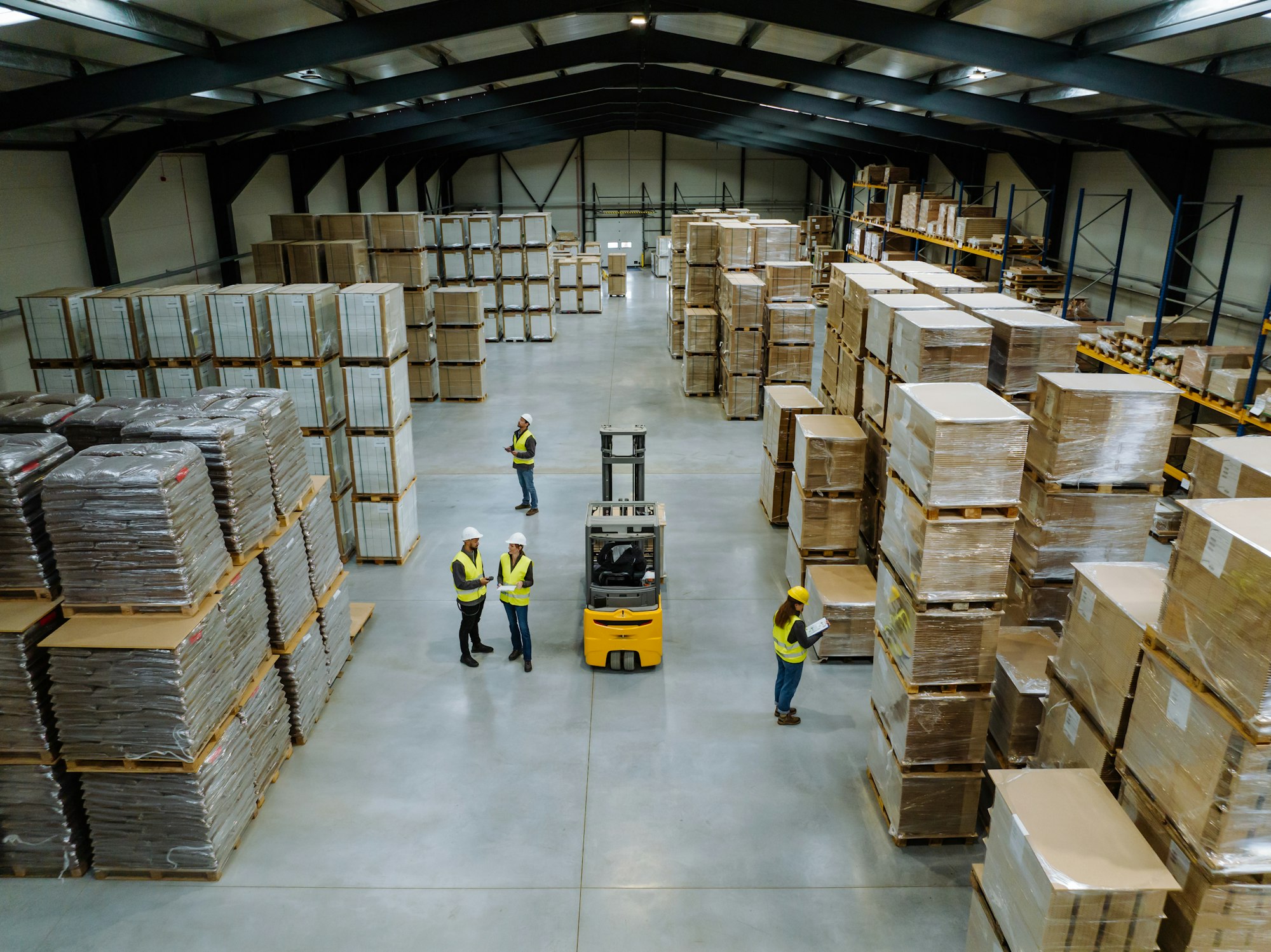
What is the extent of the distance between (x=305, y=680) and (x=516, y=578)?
1.96 m

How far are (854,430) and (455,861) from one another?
559 centimetres

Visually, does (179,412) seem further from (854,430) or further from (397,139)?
(397,139)

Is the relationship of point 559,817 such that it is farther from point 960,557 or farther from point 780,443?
point 780,443

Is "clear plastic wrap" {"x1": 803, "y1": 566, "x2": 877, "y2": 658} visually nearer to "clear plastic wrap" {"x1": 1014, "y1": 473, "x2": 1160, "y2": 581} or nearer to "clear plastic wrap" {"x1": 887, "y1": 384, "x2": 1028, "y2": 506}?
"clear plastic wrap" {"x1": 1014, "y1": 473, "x2": 1160, "y2": 581}

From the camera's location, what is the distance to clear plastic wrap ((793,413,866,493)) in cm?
859

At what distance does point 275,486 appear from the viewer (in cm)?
677

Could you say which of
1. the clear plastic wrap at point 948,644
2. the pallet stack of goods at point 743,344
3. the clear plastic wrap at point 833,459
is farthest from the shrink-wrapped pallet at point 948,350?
the pallet stack of goods at point 743,344

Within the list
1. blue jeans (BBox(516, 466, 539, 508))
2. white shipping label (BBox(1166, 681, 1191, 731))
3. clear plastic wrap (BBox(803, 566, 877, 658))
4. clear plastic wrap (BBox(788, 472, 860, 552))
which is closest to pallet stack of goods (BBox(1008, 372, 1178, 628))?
clear plastic wrap (BBox(803, 566, 877, 658))

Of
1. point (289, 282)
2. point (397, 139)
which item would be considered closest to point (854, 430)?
point (289, 282)

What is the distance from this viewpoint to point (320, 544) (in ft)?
24.9

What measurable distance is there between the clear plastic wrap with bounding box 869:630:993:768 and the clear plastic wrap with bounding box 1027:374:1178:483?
1.85 metres

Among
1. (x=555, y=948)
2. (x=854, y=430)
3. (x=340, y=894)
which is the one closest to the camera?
(x=555, y=948)

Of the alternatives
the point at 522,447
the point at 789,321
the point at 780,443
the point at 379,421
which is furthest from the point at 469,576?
the point at 789,321

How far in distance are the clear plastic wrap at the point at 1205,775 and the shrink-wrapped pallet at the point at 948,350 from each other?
136 inches
